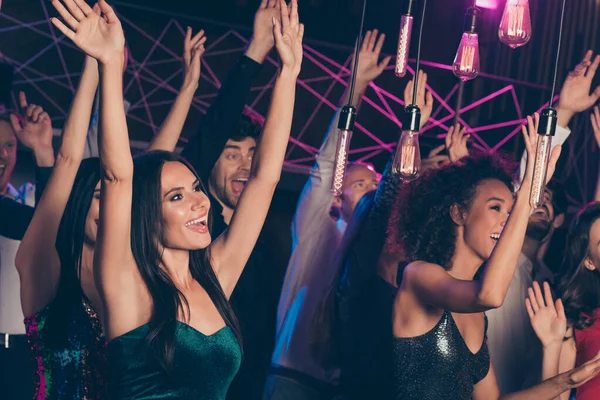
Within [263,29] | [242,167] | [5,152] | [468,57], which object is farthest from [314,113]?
[468,57]

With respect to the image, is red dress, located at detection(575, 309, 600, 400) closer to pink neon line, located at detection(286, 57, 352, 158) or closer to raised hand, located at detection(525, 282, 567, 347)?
raised hand, located at detection(525, 282, 567, 347)

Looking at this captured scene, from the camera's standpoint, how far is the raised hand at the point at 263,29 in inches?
111

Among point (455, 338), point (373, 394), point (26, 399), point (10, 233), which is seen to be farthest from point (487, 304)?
point (26, 399)

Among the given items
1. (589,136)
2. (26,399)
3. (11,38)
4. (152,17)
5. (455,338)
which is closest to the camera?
(455,338)

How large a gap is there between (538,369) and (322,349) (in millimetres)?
748

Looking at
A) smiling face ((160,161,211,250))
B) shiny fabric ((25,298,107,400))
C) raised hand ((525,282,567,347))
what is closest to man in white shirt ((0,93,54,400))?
shiny fabric ((25,298,107,400))

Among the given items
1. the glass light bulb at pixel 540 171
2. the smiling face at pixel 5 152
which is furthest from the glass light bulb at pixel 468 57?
the smiling face at pixel 5 152

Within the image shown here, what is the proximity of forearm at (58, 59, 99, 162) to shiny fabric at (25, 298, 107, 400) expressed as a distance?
0.43 m

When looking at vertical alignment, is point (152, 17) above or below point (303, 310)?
above

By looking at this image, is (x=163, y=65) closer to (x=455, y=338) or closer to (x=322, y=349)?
(x=322, y=349)

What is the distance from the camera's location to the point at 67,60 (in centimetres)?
481

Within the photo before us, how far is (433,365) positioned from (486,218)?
50cm

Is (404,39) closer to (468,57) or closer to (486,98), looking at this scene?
(468,57)

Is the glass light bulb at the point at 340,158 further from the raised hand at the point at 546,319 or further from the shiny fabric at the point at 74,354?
the raised hand at the point at 546,319
